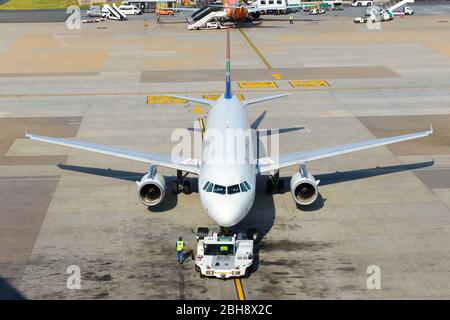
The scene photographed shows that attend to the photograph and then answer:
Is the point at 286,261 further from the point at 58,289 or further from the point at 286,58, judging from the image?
the point at 286,58

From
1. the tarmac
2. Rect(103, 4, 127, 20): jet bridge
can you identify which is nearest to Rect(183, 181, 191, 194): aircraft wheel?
the tarmac

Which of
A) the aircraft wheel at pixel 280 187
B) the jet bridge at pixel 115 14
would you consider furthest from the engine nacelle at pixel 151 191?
the jet bridge at pixel 115 14

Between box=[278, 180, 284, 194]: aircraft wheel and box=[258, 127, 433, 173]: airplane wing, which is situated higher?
box=[258, 127, 433, 173]: airplane wing

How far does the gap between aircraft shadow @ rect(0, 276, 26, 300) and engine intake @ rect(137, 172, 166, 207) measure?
30.1 feet

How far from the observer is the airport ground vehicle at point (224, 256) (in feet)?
100

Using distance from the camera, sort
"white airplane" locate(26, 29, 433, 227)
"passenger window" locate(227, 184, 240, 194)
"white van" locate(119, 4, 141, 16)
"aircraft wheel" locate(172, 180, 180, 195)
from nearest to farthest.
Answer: "white airplane" locate(26, 29, 433, 227), "passenger window" locate(227, 184, 240, 194), "aircraft wheel" locate(172, 180, 180, 195), "white van" locate(119, 4, 141, 16)

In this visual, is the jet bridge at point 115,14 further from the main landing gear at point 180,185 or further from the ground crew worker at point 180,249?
the ground crew worker at point 180,249

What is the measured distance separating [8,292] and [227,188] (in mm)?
10328

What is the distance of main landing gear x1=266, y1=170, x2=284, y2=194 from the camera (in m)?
40.4

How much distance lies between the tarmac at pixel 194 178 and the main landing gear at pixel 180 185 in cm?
88

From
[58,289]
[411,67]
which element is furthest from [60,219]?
[411,67]

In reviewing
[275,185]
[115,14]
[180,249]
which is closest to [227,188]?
[180,249]

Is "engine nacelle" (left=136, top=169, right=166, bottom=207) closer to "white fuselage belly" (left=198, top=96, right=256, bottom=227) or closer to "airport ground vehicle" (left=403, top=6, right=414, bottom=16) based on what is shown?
"white fuselage belly" (left=198, top=96, right=256, bottom=227)
